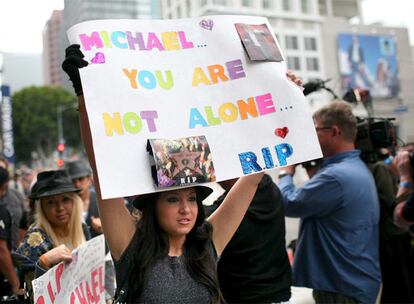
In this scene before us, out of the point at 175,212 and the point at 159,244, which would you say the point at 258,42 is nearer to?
the point at 175,212

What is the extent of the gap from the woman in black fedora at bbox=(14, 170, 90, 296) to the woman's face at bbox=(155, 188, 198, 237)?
116 centimetres

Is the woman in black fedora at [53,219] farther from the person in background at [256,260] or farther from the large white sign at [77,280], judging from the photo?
the person in background at [256,260]

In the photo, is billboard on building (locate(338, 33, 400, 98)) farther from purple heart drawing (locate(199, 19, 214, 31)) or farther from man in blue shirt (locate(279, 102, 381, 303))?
purple heart drawing (locate(199, 19, 214, 31))

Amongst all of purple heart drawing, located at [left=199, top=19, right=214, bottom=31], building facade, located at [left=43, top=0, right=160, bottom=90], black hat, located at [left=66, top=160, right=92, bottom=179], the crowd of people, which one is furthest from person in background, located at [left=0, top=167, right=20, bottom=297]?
purple heart drawing, located at [left=199, top=19, right=214, bottom=31]

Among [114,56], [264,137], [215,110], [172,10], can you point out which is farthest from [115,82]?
[172,10]

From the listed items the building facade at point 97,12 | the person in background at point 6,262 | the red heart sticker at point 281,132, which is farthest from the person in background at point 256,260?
the person in background at point 6,262

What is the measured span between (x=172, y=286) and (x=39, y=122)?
55.4m

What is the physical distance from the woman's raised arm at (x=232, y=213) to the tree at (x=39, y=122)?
53137mm

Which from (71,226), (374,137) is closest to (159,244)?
(71,226)

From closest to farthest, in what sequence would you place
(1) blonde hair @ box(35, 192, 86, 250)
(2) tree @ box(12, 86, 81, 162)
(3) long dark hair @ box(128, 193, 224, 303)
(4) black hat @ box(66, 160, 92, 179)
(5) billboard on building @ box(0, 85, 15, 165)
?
(3) long dark hair @ box(128, 193, 224, 303) → (1) blonde hair @ box(35, 192, 86, 250) → (4) black hat @ box(66, 160, 92, 179) → (5) billboard on building @ box(0, 85, 15, 165) → (2) tree @ box(12, 86, 81, 162)

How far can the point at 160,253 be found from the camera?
6.57ft

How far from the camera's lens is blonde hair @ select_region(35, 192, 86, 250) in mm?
3068

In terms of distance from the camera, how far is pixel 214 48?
2211 millimetres

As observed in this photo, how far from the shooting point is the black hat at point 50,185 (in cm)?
322
